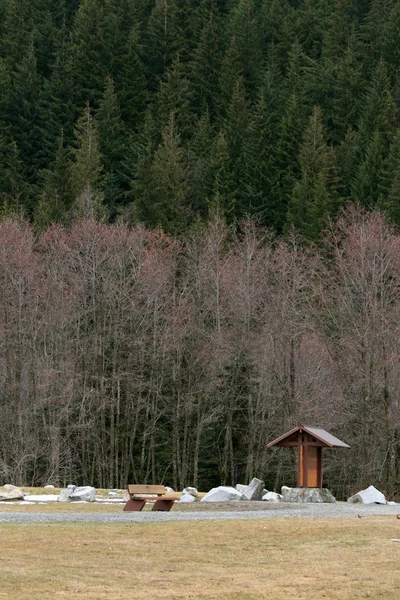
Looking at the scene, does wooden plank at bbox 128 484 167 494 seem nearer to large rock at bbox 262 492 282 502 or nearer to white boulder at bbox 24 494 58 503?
white boulder at bbox 24 494 58 503

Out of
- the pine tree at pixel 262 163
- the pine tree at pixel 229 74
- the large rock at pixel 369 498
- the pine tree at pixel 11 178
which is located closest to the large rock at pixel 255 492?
the large rock at pixel 369 498

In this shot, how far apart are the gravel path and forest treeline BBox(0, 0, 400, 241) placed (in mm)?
37000

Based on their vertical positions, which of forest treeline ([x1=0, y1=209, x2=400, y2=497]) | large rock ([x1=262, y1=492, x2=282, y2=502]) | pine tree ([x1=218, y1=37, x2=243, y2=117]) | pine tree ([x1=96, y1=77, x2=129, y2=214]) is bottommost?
large rock ([x1=262, y1=492, x2=282, y2=502])

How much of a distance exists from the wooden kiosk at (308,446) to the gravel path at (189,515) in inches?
136

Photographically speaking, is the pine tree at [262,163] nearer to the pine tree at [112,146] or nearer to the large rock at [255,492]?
the pine tree at [112,146]

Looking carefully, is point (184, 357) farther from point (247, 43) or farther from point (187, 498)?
point (247, 43)

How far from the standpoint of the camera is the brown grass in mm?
14039

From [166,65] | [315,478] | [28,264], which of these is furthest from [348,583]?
[166,65]

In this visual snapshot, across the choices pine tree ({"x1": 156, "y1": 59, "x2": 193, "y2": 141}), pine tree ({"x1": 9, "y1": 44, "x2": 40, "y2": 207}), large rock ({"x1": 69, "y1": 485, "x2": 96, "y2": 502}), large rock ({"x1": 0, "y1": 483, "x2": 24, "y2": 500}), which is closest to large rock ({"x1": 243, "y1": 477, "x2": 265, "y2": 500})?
large rock ({"x1": 69, "y1": 485, "x2": 96, "y2": 502})

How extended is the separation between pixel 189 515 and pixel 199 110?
7540 centimetres

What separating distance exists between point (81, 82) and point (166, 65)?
11.7 meters

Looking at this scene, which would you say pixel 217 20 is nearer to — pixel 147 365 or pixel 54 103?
pixel 54 103

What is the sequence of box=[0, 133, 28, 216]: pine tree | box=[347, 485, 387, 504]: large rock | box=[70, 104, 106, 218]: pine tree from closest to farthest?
box=[347, 485, 387, 504]: large rock
box=[70, 104, 106, 218]: pine tree
box=[0, 133, 28, 216]: pine tree

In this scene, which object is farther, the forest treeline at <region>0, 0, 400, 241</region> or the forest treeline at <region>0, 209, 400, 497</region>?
the forest treeline at <region>0, 0, 400, 241</region>
